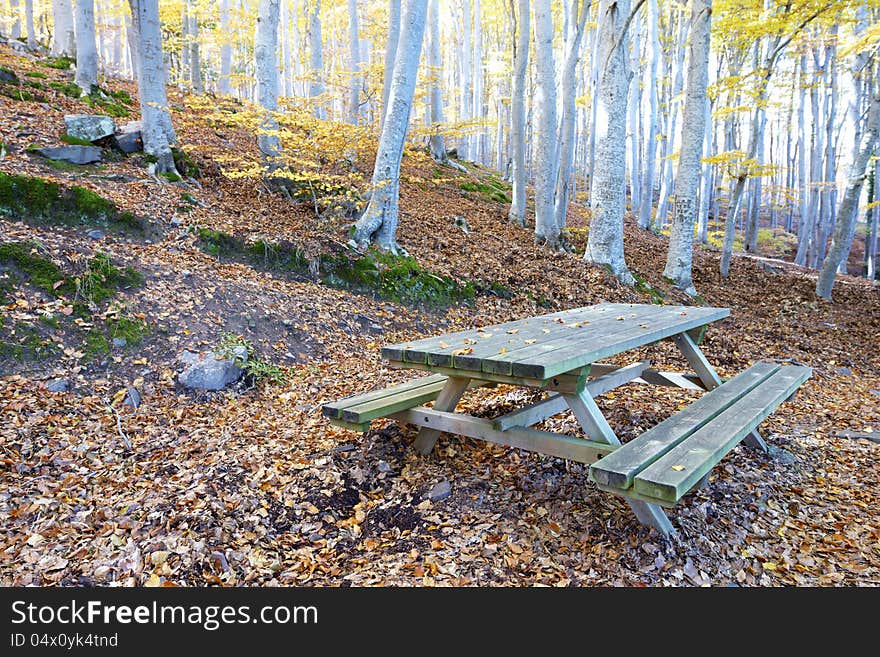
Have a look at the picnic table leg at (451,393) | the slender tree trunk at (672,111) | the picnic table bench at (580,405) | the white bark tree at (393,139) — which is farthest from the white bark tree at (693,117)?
the slender tree trunk at (672,111)

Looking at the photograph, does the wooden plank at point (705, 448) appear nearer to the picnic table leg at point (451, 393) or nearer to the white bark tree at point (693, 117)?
the picnic table leg at point (451, 393)

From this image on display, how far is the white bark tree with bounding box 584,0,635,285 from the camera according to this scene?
913 centimetres

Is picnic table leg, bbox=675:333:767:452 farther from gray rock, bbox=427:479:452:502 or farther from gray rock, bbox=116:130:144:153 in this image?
gray rock, bbox=116:130:144:153

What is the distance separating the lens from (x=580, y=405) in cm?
300

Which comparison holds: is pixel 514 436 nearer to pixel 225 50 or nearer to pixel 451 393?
pixel 451 393

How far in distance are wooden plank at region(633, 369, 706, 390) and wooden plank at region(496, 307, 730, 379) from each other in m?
0.65

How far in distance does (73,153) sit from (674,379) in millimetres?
7873

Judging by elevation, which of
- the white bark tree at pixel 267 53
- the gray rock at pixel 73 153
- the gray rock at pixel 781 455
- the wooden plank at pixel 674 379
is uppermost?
the white bark tree at pixel 267 53

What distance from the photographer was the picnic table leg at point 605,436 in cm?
284

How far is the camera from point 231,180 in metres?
8.75

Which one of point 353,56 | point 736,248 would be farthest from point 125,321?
point 736,248

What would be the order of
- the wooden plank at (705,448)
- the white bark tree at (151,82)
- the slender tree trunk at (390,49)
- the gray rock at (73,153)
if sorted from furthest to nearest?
the slender tree trunk at (390,49) → the white bark tree at (151,82) → the gray rock at (73,153) → the wooden plank at (705,448)

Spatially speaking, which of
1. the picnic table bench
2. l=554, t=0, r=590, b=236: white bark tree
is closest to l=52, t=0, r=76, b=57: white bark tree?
l=554, t=0, r=590, b=236: white bark tree

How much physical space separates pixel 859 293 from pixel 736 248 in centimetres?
1016
